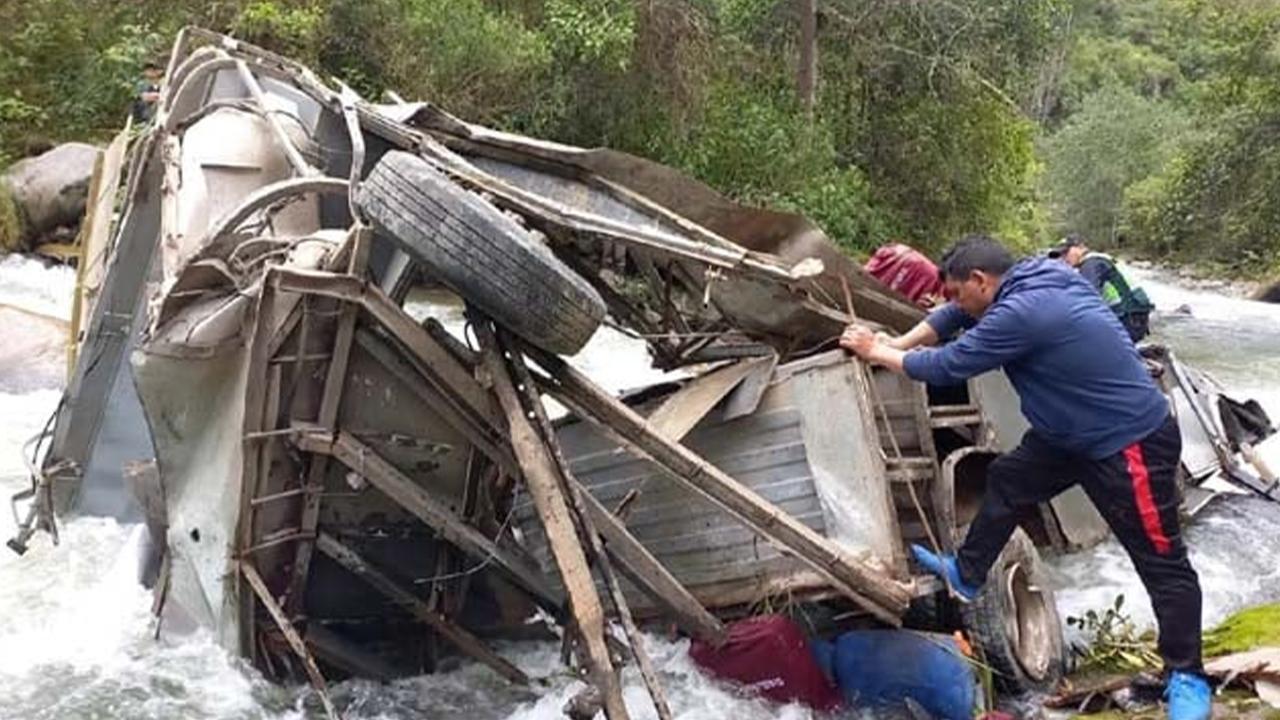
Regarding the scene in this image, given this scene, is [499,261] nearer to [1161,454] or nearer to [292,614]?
[292,614]

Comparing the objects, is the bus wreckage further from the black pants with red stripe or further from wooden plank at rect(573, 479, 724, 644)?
the black pants with red stripe

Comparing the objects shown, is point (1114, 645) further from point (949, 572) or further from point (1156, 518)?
point (1156, 518)

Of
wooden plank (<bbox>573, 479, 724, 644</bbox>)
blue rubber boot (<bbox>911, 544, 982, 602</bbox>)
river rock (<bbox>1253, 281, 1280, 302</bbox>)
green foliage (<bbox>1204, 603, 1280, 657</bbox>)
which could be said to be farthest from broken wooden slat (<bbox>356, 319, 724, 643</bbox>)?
river rock (<bbox>1253, 281, 1280, 302</bbox>)

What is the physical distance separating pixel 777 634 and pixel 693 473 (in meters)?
0.91

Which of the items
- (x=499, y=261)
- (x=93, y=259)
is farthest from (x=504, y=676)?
(x=93, y=259)

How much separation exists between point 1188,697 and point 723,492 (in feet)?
5.45

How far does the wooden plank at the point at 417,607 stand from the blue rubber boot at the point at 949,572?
5.56 feet

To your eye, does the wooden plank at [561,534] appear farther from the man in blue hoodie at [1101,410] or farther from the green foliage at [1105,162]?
the green foliage at [1105,162]

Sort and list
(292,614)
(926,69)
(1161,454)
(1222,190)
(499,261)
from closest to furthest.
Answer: (499,261), (1161,454), (292,614), (926,69), (1222,190)

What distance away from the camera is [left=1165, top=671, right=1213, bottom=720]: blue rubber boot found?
415cm

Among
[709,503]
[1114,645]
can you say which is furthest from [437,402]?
[1114,645]

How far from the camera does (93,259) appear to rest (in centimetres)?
726

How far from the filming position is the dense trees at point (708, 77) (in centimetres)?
1836

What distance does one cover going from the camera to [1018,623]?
17.0ft
